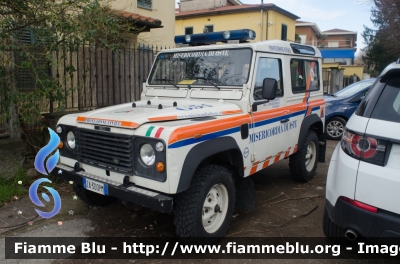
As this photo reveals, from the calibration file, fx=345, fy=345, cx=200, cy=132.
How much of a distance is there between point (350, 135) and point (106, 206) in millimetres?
3138

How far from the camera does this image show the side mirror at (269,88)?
3.80 meters

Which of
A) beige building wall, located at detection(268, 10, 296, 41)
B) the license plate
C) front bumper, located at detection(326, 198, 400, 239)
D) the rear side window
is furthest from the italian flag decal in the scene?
beige building wall, located at detection(268, 10, 296, 41)

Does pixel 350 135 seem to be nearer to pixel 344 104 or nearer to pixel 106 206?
pixel 106 206

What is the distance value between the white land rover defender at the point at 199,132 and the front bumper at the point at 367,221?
1.16 m

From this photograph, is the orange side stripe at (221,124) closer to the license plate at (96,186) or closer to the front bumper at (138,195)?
the front bumper at (138,195)

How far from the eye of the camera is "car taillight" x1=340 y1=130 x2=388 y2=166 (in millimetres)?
2457

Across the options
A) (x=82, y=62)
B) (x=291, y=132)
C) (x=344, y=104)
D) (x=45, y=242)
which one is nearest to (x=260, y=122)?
(x=291, y=132)

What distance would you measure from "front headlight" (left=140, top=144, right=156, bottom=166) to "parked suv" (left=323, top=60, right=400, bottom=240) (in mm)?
1525

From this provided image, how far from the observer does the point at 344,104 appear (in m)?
9.17

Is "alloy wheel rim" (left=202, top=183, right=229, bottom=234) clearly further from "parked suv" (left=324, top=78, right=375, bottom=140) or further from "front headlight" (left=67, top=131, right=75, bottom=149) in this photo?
"parked suv" (left=324, top=78, right=375, bottom=140)

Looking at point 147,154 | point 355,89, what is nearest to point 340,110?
point 355,89

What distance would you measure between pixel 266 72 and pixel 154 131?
196 cm

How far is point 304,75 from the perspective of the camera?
5230mm

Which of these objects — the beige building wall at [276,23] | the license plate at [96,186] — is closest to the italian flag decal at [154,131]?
the license plate at [96,186]
